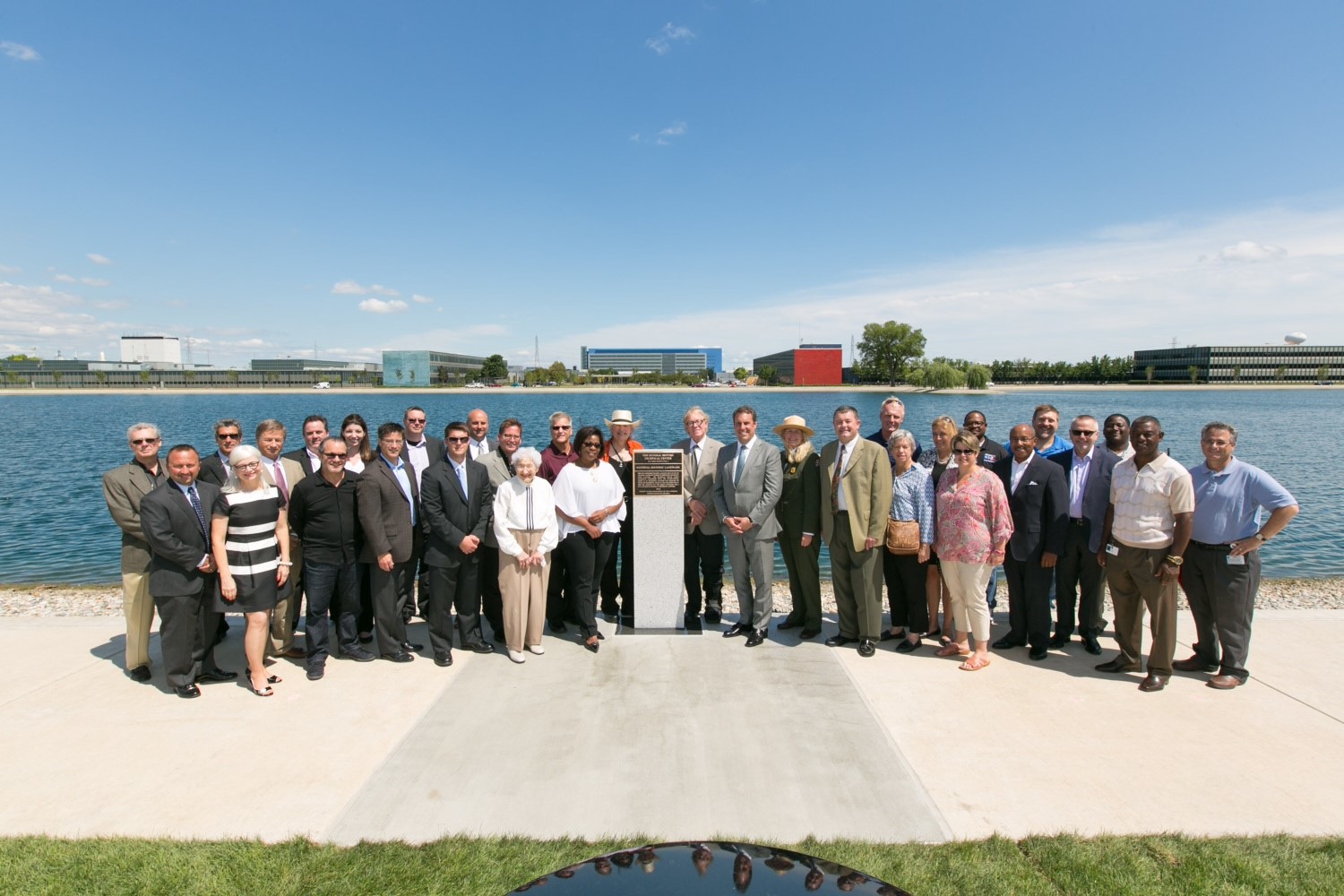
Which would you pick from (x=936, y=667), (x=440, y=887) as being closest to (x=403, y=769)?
(x=440, y=887)

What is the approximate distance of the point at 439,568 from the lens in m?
6.16

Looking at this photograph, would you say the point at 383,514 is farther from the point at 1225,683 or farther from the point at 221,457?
the point at 1225,683

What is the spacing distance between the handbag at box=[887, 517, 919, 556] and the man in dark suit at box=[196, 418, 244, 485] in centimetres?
599

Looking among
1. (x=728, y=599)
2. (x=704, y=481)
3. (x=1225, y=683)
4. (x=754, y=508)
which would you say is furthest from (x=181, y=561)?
(x=1225, y=683)

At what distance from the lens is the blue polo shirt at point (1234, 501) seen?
5.30m

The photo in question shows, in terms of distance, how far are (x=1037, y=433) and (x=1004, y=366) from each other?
518ft

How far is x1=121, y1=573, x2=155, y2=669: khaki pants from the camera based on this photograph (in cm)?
551

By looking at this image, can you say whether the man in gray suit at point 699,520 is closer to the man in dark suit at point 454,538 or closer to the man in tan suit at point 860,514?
the man in tan suit at point 860,514

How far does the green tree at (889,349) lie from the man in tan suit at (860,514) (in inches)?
5837

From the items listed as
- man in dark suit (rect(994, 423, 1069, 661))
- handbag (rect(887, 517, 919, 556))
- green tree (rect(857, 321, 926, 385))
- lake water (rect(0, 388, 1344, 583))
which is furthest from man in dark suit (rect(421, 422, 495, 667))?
green tree (rect(857, 321, 926, 385))

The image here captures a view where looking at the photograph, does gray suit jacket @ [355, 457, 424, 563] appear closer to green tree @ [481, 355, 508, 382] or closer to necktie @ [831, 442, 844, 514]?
necktie @ [831, 442, 844, 514]

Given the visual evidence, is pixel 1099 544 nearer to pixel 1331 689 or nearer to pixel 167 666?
pixel 1331 689

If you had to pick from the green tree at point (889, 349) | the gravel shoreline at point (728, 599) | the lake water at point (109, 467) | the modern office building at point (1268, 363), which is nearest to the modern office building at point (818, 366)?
the green tree at point (889, 349)

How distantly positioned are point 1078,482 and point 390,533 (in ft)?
20.9
